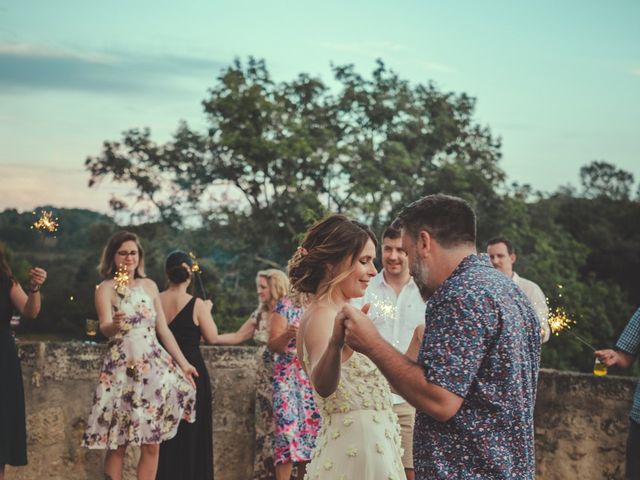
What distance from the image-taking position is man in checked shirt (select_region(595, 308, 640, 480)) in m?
5.13

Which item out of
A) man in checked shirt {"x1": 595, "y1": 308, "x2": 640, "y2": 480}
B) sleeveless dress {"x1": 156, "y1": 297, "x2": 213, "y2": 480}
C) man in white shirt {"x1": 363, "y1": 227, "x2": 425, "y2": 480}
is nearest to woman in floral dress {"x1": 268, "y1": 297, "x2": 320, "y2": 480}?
sleeveless dress {"x1": 156, "y1": 297, "x2": 213, "y2": 480}

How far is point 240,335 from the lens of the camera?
24.8 ft

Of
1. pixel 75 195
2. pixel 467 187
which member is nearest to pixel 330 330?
pixel 75 195

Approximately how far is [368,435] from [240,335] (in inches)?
150

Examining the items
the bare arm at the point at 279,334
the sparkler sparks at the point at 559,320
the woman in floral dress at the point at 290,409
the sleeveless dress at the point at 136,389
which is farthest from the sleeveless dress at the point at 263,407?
the sparkler sparks at the point at 559,320

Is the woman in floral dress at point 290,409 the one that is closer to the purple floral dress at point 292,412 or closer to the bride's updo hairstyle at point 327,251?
the purple floral dress at point 292,412

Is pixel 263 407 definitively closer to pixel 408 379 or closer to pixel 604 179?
pixel 408 379

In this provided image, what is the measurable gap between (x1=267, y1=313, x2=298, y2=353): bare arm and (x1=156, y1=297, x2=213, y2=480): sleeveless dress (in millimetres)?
672

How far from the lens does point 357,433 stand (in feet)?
12.6

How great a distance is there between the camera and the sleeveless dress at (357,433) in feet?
12.5

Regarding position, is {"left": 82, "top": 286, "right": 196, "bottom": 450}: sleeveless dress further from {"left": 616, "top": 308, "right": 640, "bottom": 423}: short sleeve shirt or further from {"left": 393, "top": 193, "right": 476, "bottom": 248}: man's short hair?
{"left": 393, "top": 193, "right": 476, "bottom": 248}: man's short hair

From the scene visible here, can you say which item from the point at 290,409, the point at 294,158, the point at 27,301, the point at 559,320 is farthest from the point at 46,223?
the point at 294,158

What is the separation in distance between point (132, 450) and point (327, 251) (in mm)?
4059

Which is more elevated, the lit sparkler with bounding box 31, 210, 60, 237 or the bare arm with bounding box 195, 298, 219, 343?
the lit sparkler with bounding box 31, 210, 60, 237
